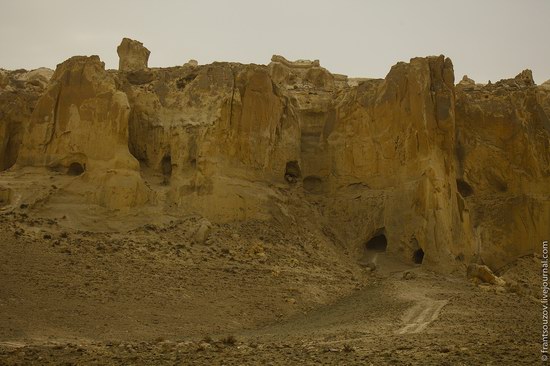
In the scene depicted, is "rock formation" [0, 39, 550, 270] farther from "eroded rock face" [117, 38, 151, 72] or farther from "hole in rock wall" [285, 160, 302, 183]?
"eroded rock face" [117, 38, 151, 72]

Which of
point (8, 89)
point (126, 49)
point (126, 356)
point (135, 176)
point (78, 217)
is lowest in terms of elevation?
point (126, 356)

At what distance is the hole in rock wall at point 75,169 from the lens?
22.8m

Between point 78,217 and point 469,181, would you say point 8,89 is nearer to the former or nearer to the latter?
point 78,217

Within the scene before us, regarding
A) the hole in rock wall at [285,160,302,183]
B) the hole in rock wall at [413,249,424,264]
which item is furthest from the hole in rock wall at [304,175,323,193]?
the hole in rock wall at [413,249,424,264]

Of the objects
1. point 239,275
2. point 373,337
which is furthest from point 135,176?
point 373,337

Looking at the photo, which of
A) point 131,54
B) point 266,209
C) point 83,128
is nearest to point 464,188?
point 266,209

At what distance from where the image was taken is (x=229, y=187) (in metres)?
22.8

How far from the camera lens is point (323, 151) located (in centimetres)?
2683

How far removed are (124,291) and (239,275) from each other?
3.82m

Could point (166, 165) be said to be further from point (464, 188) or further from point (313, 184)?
point (464, 188)

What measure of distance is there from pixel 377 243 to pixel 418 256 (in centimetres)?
179

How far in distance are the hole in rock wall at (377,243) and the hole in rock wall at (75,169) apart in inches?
414

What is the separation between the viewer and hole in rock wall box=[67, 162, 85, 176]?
22.8 meters

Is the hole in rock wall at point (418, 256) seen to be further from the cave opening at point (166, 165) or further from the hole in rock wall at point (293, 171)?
the cave opening at point (166, 165)
